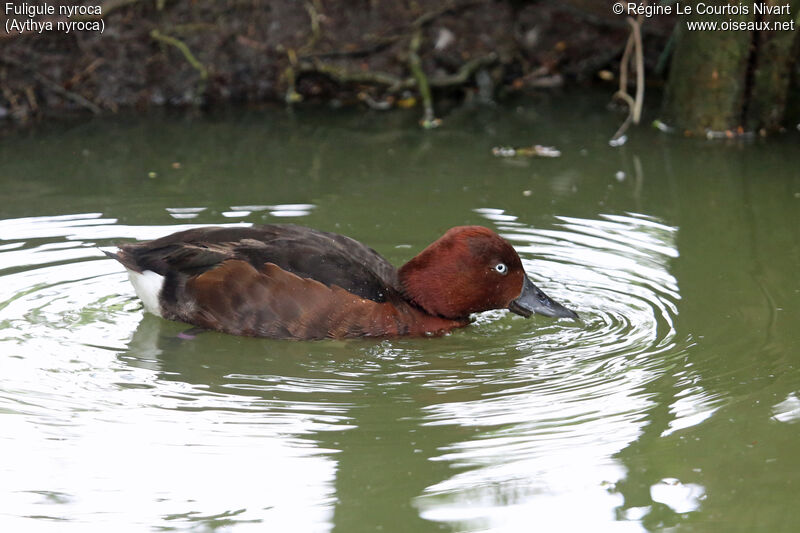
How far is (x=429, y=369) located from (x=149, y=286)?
63.6 inches

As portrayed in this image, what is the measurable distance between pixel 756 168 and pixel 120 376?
5444mm

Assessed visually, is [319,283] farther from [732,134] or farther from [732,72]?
[732,134]

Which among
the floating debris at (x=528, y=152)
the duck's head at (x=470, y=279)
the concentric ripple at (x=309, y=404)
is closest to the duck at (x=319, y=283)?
the duck's head at (x=470, y=279)

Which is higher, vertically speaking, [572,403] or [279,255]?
[279,255]

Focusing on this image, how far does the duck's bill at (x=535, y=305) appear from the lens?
5.68 metres

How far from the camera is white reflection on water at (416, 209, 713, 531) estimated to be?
12.7 ft

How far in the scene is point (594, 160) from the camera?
893cm

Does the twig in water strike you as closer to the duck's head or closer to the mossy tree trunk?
the mossy tree trunk

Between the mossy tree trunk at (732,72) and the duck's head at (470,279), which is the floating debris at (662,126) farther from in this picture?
the duck's head at (470,279)

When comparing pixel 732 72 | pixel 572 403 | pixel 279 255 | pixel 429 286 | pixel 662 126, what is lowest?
pixel 572 403

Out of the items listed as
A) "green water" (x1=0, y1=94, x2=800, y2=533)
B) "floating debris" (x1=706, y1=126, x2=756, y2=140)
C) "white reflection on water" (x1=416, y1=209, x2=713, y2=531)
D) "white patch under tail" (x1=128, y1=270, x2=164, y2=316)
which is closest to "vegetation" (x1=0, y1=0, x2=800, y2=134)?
"floating debris" (x1=706, y1=126, x2=756, y2=140)

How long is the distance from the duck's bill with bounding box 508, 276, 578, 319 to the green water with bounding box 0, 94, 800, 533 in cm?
10

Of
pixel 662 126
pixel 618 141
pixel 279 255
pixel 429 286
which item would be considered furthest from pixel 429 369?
pixel 662 126

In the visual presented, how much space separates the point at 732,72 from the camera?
30.3 ft
